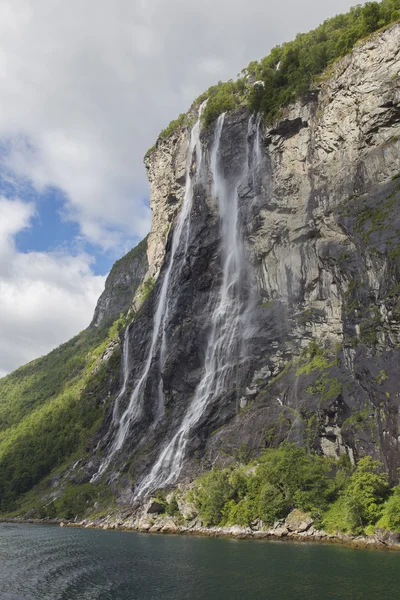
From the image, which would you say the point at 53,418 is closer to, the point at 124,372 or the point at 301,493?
the point at 124,372

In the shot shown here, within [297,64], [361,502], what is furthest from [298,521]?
[297,64]

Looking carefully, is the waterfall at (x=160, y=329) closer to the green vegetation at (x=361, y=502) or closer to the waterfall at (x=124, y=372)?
the waterfall at (x=124, y=372)

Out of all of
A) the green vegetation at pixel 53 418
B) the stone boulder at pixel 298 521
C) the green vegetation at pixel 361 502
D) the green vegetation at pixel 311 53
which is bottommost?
the stone boulder at pixel 298 521

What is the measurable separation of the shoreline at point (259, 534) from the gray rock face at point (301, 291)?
18.7ft

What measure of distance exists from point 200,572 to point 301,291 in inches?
1447

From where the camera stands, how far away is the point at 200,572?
1022 inches

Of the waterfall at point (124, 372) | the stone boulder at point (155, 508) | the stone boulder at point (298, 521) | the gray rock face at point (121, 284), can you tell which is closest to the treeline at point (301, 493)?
the stone boulder at point (298, 521)

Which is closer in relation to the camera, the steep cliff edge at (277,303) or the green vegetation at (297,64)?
the steep cliff edge at (277,303)

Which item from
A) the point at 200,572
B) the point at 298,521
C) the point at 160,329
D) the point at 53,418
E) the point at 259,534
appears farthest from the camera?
the point at 53,418

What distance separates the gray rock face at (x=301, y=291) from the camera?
4400cm

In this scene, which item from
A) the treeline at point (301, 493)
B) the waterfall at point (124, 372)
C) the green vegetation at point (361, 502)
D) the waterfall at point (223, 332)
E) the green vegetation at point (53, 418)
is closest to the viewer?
the green vegetation at point (361, 502)

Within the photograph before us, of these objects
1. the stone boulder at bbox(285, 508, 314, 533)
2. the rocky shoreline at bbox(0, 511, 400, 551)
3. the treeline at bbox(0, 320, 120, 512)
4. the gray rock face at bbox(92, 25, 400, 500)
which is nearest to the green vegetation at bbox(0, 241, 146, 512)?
the treeline at bbox(0, 320, 120, 512)

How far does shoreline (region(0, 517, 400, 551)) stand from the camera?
102ft

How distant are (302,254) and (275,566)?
128 ft
